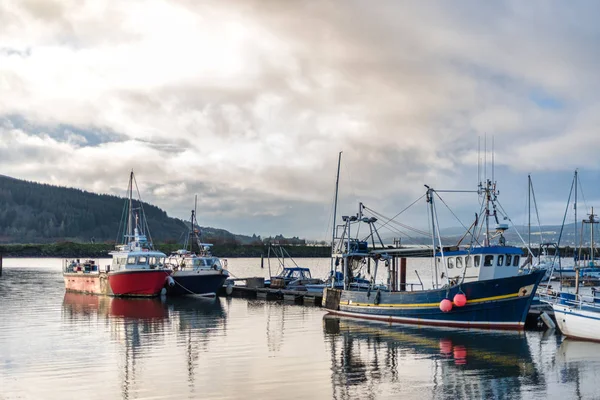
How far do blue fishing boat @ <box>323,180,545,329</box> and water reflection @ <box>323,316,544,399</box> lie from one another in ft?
3.38

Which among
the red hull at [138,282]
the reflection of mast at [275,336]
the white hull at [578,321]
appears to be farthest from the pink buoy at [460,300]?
the red hull at [138,282]

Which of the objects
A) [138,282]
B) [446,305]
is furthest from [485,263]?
[138,282]

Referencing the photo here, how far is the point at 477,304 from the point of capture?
122ft

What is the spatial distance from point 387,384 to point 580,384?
6.62 meters

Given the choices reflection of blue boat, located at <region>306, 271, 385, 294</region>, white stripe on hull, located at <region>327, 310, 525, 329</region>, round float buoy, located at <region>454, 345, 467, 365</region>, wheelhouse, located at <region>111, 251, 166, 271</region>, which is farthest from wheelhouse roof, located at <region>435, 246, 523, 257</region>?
wheelhouse, located at <region>111, 251, 166, 271</region>

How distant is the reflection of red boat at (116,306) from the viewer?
46469mm

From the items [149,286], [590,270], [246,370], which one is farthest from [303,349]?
[590,270]

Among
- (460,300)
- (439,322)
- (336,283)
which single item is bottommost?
(439,322)

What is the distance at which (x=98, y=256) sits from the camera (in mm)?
196875

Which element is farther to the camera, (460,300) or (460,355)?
(460,300)

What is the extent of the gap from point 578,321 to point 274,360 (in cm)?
1503

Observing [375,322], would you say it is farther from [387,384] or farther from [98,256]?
[98,256]

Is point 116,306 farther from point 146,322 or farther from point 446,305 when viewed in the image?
point 446,305

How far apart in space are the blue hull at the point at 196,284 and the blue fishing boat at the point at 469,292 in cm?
1796
